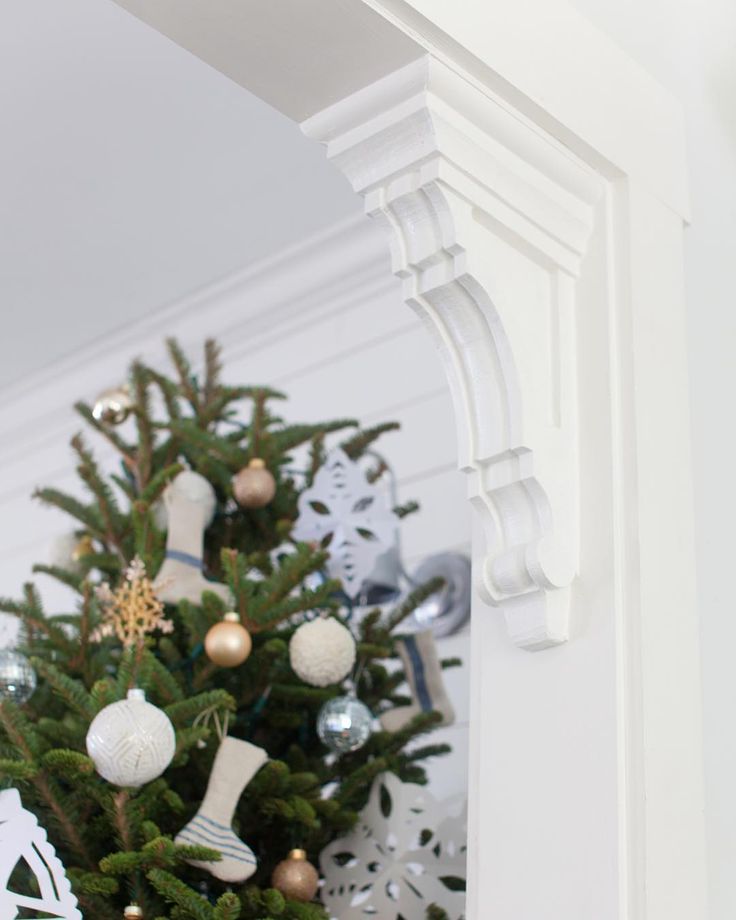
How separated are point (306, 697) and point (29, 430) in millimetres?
1828

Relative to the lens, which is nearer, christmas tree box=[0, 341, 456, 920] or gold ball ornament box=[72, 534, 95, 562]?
christmas tree box=[0, 341, 456, 920]

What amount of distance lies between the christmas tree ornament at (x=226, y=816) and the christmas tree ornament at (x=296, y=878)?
0.12ft

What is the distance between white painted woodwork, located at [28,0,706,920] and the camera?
3.74 ft

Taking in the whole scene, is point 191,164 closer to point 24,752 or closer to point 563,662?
point 24,752

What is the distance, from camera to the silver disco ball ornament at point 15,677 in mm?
1503

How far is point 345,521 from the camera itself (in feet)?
6.10

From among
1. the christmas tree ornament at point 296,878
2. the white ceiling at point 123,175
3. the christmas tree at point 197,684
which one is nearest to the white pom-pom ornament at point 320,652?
the christmas tree at point 197,684

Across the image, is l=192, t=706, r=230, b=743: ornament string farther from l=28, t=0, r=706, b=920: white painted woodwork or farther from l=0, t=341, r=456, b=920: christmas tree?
l=28, t=0, r=706, b=920: white painted woodwork

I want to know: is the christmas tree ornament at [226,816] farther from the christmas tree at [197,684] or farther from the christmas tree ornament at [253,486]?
the christmas tree ornament at [253,486]

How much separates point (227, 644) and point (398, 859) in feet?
1.07

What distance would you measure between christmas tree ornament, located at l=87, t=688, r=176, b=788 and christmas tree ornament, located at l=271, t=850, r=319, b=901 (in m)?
0.22

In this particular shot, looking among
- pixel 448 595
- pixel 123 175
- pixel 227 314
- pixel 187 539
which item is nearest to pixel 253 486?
pixel 187 539

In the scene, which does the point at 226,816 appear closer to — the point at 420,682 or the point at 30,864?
the point at 30,864

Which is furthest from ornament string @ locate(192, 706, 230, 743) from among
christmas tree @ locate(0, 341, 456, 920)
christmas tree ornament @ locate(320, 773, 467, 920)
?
christmas tree ornament @ locate(320, 773, 467, 920)
